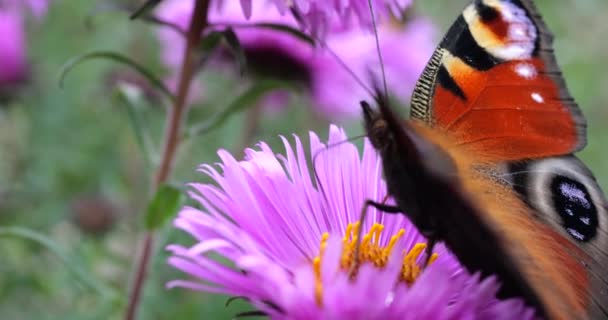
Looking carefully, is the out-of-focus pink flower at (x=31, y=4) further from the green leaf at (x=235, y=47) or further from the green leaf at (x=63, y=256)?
the green leaf at (x=235, y=47)

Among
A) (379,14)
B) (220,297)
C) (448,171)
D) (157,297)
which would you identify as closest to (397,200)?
(448,171)

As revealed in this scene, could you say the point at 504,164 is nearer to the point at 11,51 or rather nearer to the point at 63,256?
the point at 63,256

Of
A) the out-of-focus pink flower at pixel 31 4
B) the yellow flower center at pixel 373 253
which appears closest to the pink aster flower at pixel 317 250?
the yellow flower center at pixel 373 253

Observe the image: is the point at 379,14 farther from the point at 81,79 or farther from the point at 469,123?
the point at 81,79

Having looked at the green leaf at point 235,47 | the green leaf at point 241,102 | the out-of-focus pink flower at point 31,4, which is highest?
the out-of-focus pink flower at point 31,4

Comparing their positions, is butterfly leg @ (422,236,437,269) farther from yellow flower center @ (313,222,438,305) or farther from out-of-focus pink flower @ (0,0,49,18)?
out-of-focus pink flower @ (0,0,49,18)

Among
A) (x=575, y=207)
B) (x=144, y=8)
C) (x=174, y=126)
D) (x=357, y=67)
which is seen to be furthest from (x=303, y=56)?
(x=575, y=207)

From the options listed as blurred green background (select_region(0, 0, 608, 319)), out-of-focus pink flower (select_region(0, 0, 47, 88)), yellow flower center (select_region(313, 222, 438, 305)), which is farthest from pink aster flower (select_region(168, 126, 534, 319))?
out-of-focus pink flower (select_region(0, 0, 47, 88))
